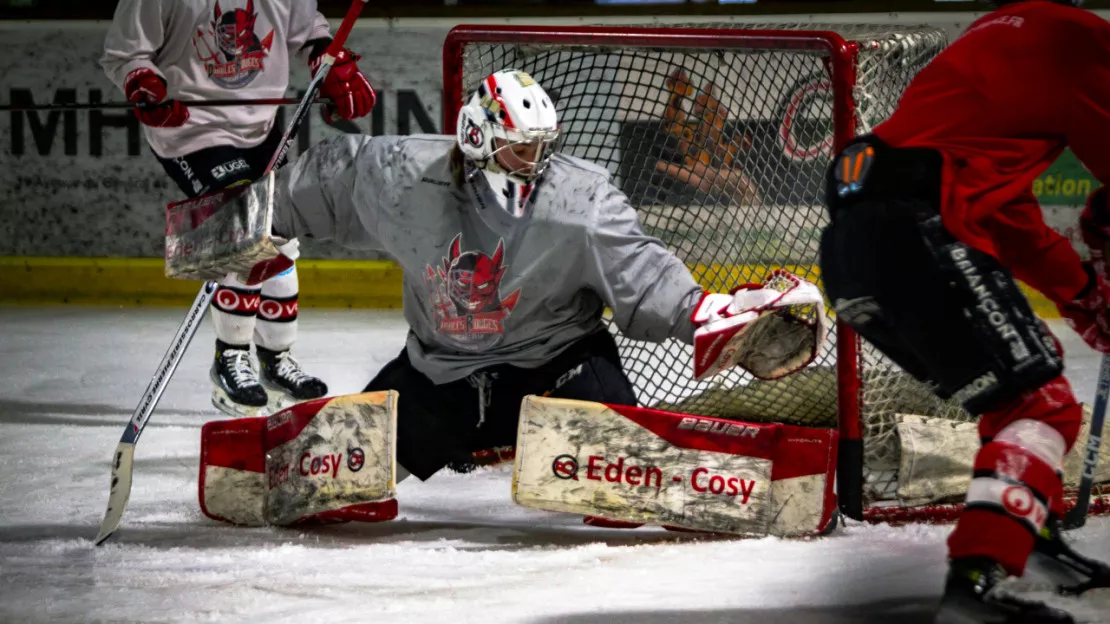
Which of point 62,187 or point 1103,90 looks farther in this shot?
point 62,187

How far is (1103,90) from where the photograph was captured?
1.85 m

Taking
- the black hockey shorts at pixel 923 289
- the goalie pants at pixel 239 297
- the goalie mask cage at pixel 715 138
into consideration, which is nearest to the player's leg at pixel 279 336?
the goalie pants at pixel 239 297

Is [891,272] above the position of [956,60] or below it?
below

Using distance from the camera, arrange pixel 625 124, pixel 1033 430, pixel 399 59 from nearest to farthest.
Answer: pixel 1033 430 → pixel 625 124 → pixel 399 59

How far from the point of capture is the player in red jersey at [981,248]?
1.77 meters

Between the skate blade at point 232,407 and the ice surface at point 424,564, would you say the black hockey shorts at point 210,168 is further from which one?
the ice surface at point 424,564

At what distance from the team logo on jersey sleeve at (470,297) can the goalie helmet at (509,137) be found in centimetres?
11

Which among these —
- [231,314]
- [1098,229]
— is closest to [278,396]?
[231,314]

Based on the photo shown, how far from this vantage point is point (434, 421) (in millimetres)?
2627

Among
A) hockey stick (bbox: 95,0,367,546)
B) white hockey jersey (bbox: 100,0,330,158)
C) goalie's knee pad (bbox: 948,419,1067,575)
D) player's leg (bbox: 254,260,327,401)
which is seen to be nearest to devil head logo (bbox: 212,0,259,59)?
white hockey jersey (bbox: 100,0,330,158)

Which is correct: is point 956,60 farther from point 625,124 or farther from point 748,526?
point 625,124

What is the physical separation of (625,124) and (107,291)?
3216 millimetres

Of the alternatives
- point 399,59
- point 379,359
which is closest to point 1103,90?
point 379,359

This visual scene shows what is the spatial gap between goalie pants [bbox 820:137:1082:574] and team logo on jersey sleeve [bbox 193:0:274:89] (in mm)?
2433
